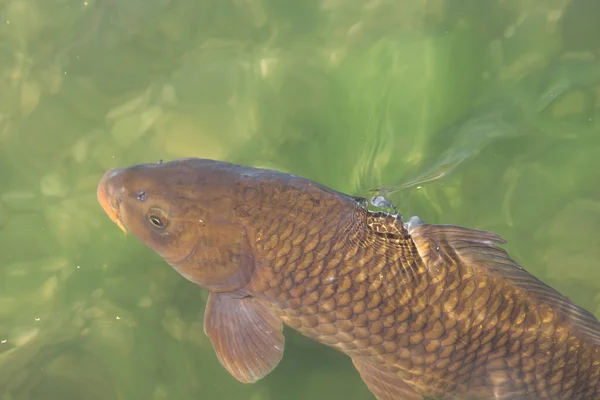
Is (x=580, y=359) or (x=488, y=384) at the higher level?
(x=580, y=359)

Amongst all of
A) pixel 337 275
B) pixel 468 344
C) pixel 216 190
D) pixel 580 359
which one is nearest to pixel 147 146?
pixel 216 190

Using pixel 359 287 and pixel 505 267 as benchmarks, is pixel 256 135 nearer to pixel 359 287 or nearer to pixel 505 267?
pixel 359 287

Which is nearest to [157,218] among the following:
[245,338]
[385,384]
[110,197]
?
[110,197]

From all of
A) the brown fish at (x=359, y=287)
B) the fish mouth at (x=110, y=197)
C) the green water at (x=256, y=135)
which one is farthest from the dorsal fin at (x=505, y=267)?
the fish mouth at (x=110, y=197)

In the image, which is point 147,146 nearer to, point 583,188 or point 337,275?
point 337,275

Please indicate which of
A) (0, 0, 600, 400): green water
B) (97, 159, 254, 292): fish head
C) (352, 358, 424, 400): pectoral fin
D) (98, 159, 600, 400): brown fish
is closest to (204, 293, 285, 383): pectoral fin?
(98, 159, 600, 400): brown fish

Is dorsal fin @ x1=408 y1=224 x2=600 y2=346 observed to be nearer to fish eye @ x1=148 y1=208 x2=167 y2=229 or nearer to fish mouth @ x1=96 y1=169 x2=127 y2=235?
fish eye @ x1=148 y1=208 x2=167 y2=229
